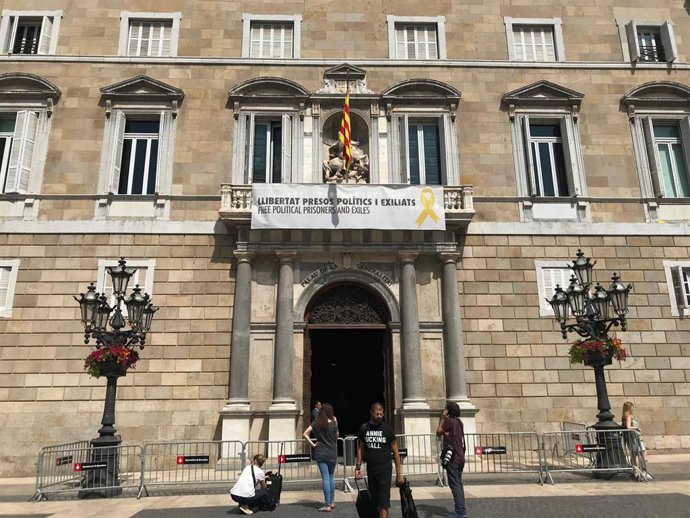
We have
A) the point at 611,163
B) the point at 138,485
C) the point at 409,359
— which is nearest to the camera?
the point at 138,485

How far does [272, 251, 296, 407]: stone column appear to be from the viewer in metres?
15.2

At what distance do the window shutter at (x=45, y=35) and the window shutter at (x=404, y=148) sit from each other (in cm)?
1243

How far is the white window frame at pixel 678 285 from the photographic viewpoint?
16.9 metres

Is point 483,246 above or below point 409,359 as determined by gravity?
above

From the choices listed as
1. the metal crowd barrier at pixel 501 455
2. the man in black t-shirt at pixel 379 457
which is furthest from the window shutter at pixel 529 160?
the man in black t-shirt at pixel 379 457

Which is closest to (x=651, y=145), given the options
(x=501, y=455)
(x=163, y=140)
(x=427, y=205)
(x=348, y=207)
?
(x=427, y=205)

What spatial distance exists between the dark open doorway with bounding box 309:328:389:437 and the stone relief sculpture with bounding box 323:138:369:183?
4.91 meters

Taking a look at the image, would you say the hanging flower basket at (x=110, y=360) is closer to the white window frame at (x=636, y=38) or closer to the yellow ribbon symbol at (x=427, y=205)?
the yellow ribbon symbol at (x=427, y=205)

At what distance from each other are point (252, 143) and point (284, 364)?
7.42m

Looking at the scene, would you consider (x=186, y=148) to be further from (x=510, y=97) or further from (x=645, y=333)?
(x=645, y=333)

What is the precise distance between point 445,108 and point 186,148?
880 centimetres

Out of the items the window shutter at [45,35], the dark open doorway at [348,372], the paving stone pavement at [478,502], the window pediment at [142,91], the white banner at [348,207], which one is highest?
the window shutter at [45,35]

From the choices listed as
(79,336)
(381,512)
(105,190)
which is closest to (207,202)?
(105,190)

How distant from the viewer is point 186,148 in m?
17.7
